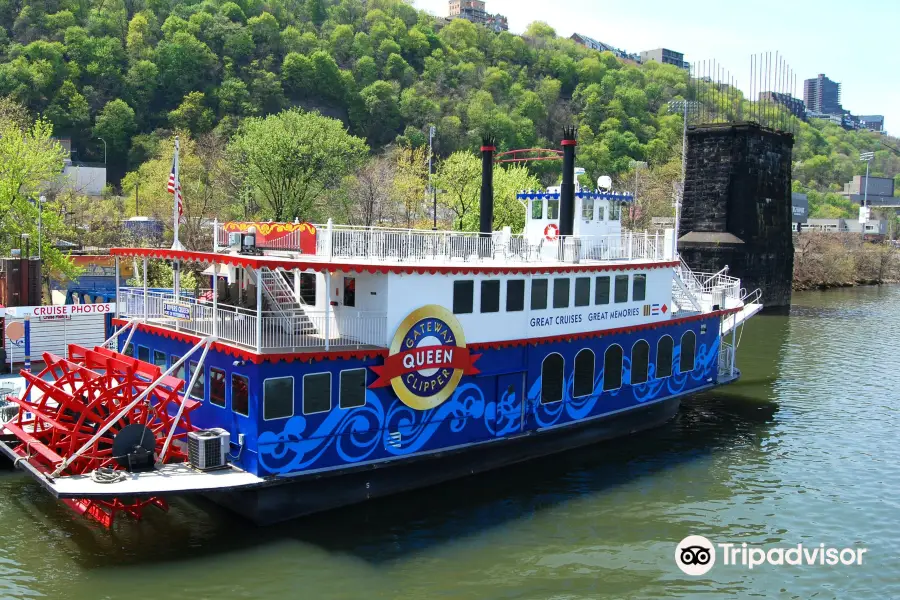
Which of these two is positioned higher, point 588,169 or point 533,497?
point 588,169

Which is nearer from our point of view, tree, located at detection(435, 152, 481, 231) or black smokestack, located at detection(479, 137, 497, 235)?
black smokestack, located at detection(479, 137, 497, 235)

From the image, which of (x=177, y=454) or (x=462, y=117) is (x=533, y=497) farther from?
(x=462, y=117)

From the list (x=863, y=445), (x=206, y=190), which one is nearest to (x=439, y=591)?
(x=863, y=445)

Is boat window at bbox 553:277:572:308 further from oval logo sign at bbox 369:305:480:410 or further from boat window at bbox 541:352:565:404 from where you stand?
oval logo sign at bbox 369:305:480:410

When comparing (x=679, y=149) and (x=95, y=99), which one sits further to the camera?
(x=679, y=149)

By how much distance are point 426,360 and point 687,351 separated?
33.1 ft

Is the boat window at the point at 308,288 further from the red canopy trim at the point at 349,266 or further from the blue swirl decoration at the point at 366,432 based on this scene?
the blue swirl decoration at the point at 366,432

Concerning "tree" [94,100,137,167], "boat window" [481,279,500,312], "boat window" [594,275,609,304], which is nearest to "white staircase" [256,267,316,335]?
"boat window" [481,279,500,312]

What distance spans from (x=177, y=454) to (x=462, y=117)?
96.5 metres

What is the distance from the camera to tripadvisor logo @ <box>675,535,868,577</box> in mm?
15125

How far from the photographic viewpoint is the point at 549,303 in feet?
63.7

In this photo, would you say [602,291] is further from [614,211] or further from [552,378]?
[614,211]

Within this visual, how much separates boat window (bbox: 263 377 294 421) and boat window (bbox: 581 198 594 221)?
11.4 metres

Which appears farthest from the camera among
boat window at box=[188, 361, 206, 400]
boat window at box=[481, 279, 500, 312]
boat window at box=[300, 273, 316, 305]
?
boat window at box=[300, 273, 316, 305]
